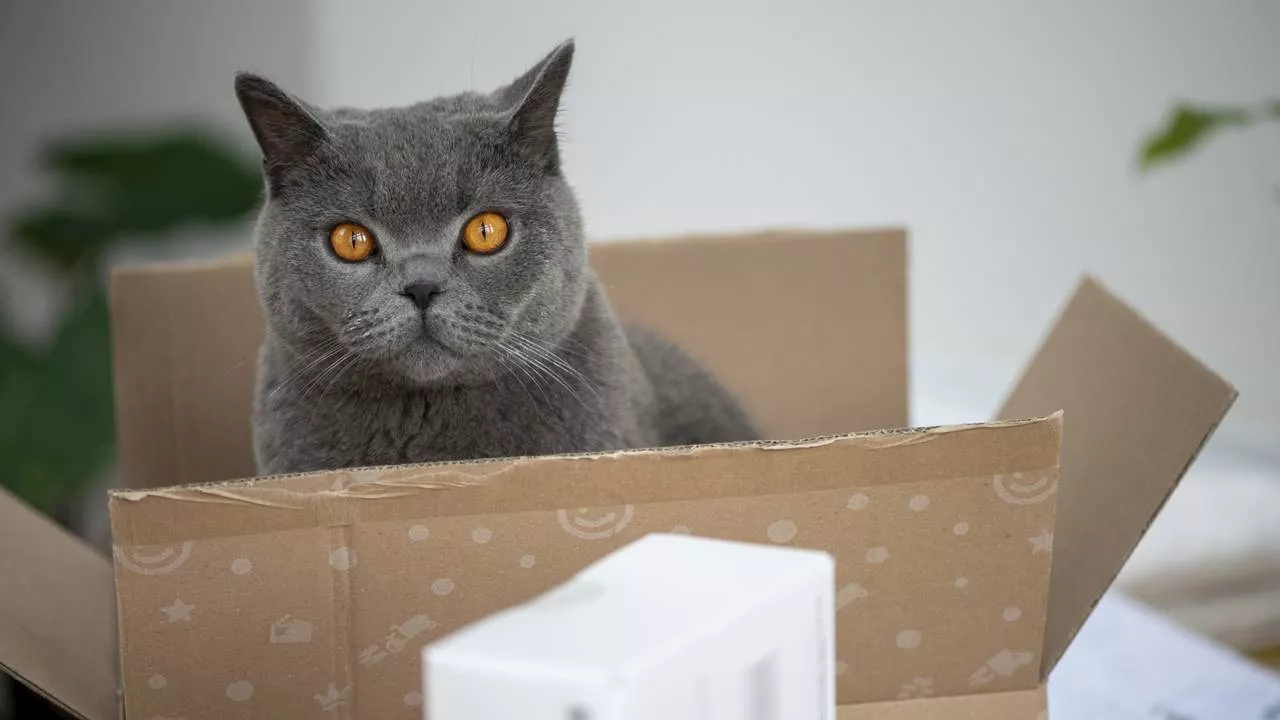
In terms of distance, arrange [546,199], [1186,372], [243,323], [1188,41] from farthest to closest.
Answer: [1188,41] → [243,323] → [546,199] → [1186,372]

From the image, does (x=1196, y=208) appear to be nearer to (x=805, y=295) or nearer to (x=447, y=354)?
(x=805, y=295)

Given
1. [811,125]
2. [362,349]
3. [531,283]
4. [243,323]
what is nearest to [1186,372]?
[531,283]

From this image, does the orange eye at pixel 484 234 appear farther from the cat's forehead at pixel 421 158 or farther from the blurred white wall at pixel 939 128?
Result: the blurred white wall at pixel 939 128

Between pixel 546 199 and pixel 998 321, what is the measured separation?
1373mm

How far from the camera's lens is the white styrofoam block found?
449mm

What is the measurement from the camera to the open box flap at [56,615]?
788 millimetres

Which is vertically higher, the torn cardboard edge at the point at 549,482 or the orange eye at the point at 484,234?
the orange eye at the point at 484,234

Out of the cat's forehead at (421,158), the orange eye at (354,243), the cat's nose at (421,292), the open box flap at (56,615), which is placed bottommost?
A: the open box flap at (56,615)

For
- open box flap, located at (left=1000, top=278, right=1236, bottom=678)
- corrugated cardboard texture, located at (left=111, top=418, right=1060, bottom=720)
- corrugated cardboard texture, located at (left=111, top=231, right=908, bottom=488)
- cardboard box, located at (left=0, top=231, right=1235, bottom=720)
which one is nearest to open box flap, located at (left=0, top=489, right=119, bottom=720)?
cardboard box, located at (left=0, top=231, right=1235, bottom=720)

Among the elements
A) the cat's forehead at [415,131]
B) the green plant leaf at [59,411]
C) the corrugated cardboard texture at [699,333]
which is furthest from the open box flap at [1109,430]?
the green plant leaf at [59,411]

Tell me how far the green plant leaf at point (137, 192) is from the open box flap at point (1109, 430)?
130cm

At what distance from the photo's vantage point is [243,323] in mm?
1304

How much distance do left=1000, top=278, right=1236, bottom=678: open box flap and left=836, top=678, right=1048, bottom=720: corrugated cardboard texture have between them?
0.04 meters

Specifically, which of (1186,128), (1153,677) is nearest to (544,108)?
(1186,128)
